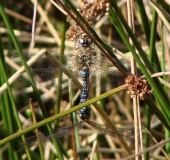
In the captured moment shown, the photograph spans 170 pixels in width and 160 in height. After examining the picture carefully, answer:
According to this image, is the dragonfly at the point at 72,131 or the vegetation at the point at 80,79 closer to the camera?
the vegetation at the point at 80,79

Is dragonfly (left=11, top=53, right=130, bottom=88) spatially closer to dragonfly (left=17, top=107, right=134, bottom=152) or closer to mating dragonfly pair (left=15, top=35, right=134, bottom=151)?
mating dragonfly pair (left=15, top=35, right=134, bottom=151)

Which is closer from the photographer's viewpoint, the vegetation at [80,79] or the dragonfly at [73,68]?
the vegetation at [80,79]

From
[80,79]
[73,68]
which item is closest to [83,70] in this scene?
[73,68]

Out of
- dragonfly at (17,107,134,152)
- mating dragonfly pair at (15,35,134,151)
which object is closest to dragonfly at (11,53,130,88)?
mating dragonfly pair at (15,35,134,151)

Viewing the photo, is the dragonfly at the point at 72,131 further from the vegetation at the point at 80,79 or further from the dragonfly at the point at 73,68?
the dragonfly at the point at 73,68

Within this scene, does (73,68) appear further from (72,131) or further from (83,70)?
(72,131)

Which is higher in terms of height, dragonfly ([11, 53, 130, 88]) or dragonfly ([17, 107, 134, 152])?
dragonfly ([11, 53, 130, 88])

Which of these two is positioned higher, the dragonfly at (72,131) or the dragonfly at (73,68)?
the dragonfly at (73,68)

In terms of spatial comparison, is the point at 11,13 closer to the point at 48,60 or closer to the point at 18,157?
the point at 48,60

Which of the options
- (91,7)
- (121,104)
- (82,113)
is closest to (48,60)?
(82,113)

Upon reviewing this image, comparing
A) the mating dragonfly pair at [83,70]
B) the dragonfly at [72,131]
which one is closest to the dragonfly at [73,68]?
the mating dragonfly pair at [83,70]

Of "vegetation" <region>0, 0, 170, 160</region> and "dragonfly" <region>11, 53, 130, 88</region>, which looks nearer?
"vegetation" <region>0, 0, 170, 160</region>

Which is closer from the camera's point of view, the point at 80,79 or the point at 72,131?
the point at 72,131
